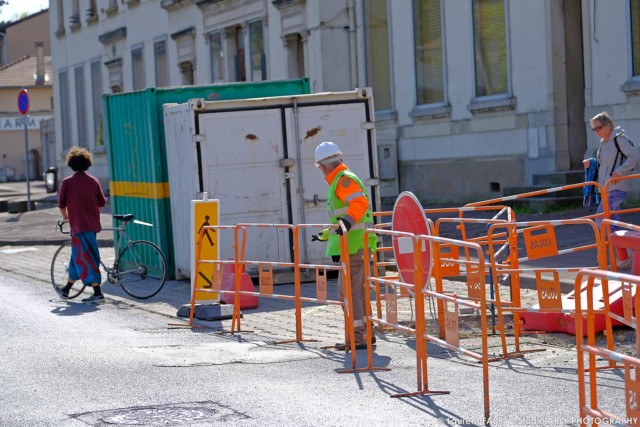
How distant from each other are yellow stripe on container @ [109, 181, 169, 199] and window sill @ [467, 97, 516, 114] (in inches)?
291

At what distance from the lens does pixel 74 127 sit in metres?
46.0

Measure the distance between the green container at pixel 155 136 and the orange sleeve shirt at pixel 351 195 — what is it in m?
6.92

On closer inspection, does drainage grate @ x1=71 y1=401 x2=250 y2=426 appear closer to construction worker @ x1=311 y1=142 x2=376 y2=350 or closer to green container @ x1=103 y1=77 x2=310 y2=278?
construction worker @ x1=311 y1=142 x2=376 y2=350

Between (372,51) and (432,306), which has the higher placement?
(372,51)

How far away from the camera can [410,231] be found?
9539mm

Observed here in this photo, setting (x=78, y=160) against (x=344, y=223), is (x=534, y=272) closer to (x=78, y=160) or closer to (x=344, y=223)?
(x=344, y=223)

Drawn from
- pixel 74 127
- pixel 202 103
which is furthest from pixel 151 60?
pixel 202 103

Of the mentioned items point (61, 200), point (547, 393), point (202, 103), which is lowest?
point (547, 393)

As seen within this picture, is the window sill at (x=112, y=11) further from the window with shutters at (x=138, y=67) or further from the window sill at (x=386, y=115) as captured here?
the window sill at (x=386, y=115)

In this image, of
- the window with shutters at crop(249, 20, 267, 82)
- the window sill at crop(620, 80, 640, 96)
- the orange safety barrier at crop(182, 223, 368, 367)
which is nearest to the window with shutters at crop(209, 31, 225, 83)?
the window with shutters at crop(249, 20, 267, 82)

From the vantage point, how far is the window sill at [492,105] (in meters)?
22.4

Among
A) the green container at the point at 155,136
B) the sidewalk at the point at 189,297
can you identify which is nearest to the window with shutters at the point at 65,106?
the sidewalk at the point at 189,297

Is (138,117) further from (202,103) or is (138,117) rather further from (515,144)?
(515,144)

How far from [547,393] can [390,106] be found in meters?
18.5
